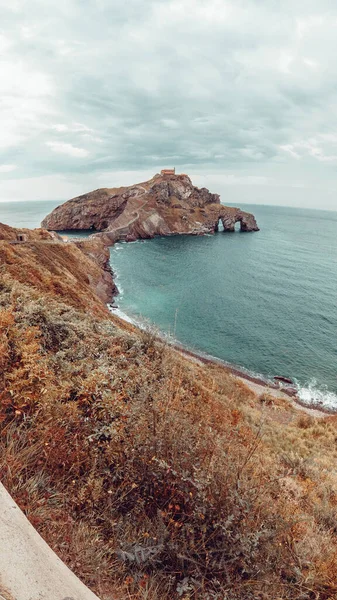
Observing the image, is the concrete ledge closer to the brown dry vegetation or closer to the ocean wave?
the brown dry vegetation

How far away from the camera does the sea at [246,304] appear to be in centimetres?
3309

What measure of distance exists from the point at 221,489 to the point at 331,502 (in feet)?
18.3

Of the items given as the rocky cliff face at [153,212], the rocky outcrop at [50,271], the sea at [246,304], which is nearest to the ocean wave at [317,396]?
the sea at [246,304]

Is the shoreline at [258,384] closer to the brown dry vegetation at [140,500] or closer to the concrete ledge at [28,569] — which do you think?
the brown dry vegetation at [140,500]

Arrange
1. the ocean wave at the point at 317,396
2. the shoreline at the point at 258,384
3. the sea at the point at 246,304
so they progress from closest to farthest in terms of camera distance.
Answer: the shoreline at the point at 258,384 → the ocean wave at the point at 317,396 → the sea at the point at 246,304

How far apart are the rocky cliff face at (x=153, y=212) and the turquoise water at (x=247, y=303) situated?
22.3 m

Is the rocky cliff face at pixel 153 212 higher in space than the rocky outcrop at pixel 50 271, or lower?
higher

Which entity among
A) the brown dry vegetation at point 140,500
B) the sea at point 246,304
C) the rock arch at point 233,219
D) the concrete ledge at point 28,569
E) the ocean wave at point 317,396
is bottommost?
the ocean wave at point 317,396

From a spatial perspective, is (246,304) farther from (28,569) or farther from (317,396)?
(28,569)

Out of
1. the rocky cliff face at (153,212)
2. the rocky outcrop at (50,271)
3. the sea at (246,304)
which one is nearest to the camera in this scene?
the rocky outcrop at (50,271)

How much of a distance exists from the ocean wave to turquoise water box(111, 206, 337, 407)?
0.30 feet

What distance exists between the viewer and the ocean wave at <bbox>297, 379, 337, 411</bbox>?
87.7 ft

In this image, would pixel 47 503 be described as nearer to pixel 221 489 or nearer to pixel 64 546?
pixel 64 546

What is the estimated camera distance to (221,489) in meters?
3.95
